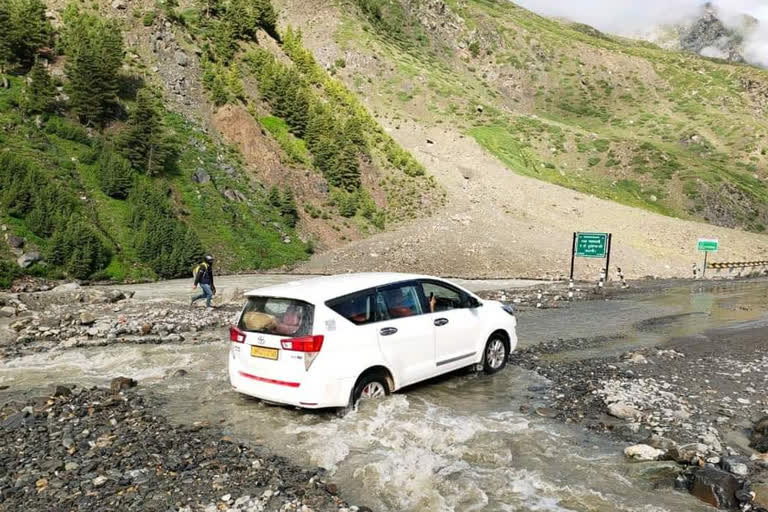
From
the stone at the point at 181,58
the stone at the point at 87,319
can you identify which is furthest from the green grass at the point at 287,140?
the stone at the point at 87,319

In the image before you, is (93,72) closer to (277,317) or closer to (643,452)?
(277,317)

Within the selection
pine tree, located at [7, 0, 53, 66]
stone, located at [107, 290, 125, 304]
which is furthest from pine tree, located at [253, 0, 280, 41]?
stone, located at [107, 290, 125, 304]

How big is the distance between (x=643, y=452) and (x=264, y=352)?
5653 mm

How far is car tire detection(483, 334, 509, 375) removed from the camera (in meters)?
11.3

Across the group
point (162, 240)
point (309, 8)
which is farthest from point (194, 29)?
point (309, 8)

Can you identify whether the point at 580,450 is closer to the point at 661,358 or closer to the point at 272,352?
the point at 272,352

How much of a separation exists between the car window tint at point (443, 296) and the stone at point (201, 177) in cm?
3018

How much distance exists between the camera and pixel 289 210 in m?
40.0

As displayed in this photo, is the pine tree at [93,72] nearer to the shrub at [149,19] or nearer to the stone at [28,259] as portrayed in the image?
the shrub at [149,19]

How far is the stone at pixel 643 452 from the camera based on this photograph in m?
7.39

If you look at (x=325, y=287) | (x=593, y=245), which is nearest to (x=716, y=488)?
(x=325, y=287)

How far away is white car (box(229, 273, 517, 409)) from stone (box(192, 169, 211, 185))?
98.5ft

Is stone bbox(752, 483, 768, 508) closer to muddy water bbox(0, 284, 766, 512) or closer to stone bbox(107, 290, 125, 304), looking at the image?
muddy water bbox(0, 284, 766, 512)

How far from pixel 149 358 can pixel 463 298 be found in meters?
7.87
